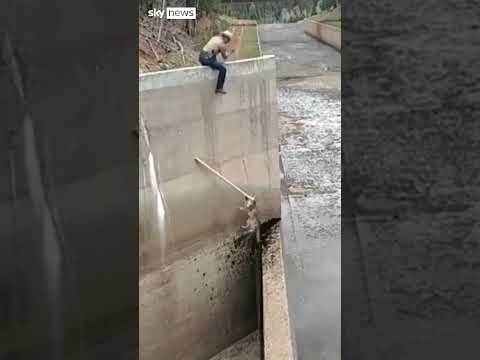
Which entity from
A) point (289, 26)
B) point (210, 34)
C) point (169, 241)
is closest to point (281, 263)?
point (169, 241)

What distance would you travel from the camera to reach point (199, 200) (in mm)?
6223

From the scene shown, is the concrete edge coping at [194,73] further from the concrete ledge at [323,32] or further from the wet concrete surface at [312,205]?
the concrete ledge at [323,32]

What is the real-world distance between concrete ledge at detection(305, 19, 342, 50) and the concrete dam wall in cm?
944

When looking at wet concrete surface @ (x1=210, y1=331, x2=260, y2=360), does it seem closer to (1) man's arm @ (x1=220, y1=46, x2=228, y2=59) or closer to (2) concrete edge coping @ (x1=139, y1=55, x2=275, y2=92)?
(2) concrete edge coping @ (x1=139, y1=55, x2=275, y2=92)

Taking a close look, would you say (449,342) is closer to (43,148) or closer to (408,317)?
(408,317)

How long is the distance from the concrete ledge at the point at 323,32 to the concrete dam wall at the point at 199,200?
9.44 meters

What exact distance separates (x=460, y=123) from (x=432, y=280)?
334mm

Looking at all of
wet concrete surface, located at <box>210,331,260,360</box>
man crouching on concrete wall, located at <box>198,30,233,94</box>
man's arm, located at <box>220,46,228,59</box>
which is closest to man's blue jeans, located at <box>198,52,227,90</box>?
man crouching on concrete wall, located at <box>198,30,233,94</box>

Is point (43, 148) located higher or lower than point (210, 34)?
lower

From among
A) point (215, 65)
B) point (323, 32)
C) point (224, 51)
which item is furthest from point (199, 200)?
point (323, 32)

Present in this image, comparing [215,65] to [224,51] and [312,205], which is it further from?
[312,205]

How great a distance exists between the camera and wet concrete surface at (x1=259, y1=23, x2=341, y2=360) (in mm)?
6203

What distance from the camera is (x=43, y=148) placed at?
149cm

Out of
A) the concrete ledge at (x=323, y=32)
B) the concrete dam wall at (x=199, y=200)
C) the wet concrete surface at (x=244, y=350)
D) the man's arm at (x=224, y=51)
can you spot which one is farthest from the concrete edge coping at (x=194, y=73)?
the concrete ledge at (x=323, y=32)
